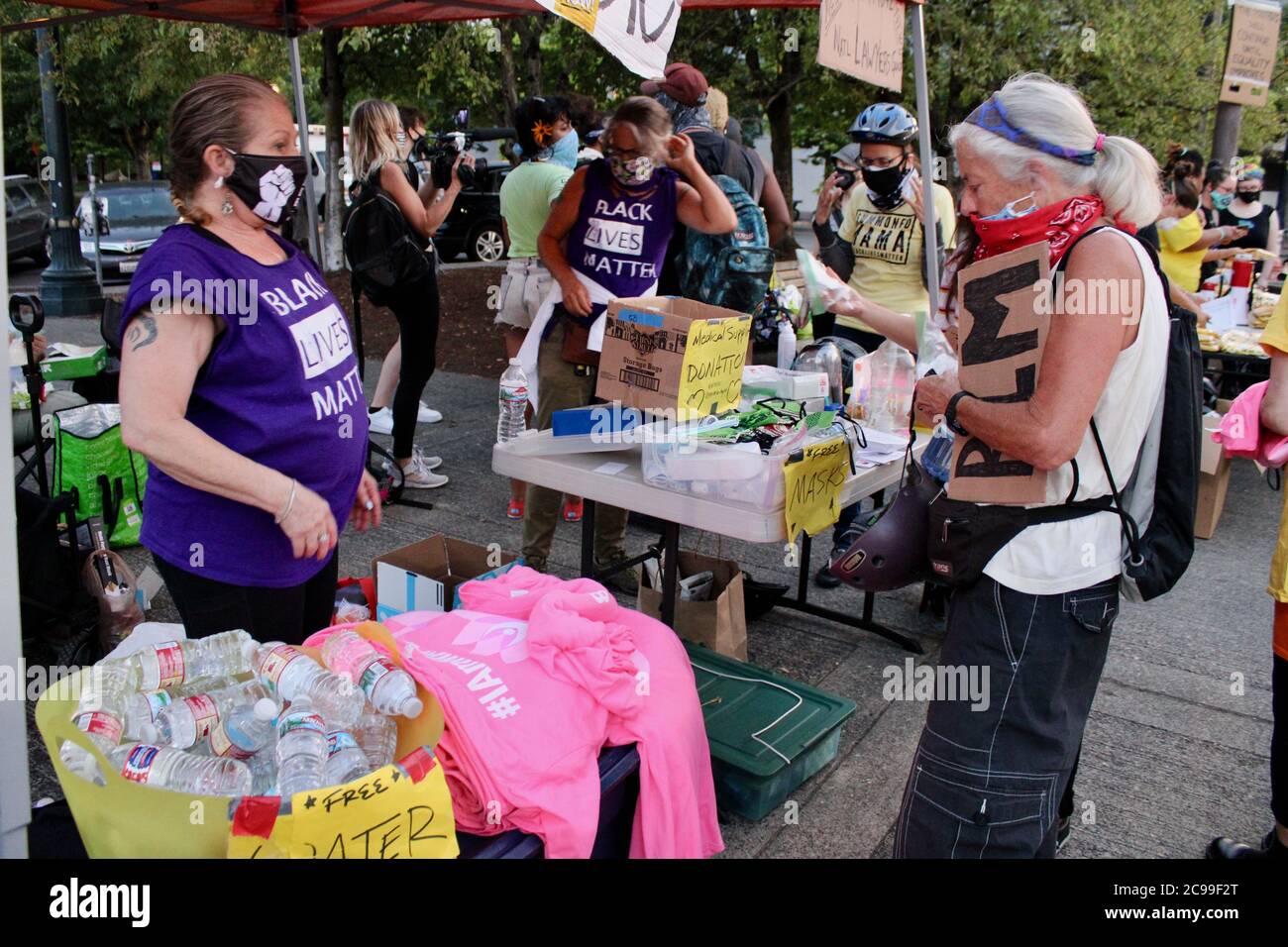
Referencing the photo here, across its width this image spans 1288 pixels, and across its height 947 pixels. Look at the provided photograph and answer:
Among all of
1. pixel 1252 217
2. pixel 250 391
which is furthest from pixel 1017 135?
pixel 1252 217

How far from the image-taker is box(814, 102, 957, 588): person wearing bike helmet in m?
4.41

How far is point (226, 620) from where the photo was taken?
223cm

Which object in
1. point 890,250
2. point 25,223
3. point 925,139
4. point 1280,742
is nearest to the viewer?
point 1280,742

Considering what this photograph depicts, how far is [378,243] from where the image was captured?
16.8 feet

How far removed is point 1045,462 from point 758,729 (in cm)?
151

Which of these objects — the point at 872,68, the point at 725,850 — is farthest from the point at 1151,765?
the point at 872,68

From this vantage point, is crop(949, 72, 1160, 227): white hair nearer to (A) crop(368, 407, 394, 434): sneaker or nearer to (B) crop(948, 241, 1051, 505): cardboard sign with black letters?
(B) crop(948, 241, 1051, 505): cardboard sign with black letters

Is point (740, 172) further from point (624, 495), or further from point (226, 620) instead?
point (226, 620)

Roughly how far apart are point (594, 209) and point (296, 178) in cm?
184

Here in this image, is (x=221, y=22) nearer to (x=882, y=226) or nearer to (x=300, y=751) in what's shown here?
(x=882, y=226)

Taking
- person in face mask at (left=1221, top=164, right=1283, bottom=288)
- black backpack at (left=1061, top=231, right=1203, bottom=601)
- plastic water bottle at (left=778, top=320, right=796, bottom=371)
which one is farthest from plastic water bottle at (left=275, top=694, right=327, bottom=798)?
person in face mask at (left=1221, top=164, right=1283, bottom=288)

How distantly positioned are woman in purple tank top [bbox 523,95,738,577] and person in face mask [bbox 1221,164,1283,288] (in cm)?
694

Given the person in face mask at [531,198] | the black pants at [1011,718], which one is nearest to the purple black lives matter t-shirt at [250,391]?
the black pants at [1011,718]

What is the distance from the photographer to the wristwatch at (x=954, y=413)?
2066 mm
